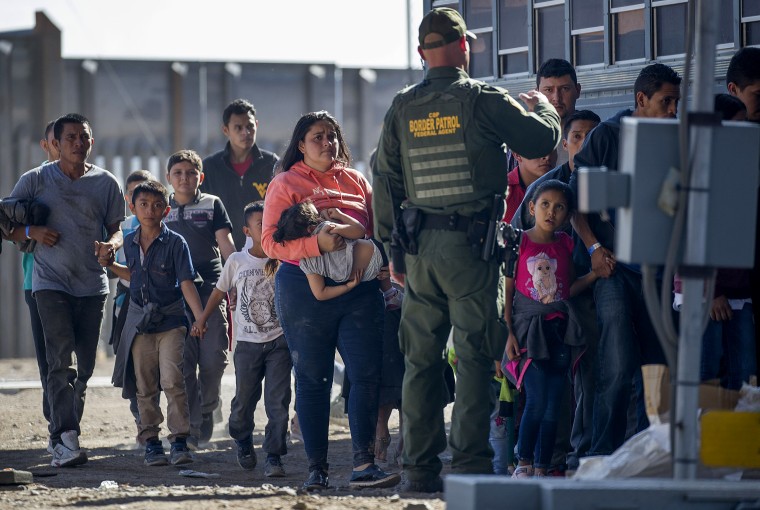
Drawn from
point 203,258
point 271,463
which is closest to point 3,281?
point 203,258

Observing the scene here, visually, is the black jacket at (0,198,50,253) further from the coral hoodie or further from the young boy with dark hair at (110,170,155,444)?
the coral hoodie

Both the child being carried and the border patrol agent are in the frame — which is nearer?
the border patrol agent

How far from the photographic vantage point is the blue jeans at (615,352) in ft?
25.0

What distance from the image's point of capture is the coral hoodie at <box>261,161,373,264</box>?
793 centimetres

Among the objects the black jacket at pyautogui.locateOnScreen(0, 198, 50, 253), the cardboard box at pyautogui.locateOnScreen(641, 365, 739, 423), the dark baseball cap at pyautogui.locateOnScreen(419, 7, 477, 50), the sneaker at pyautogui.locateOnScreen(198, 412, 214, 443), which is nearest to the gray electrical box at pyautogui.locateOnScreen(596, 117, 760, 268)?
the cardboard box at pyautogui.locateOnScreen(641, 365, 739, 423)

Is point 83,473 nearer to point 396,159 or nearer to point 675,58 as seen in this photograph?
point 396,159

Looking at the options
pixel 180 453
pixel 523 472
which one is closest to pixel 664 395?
pixel 523 472

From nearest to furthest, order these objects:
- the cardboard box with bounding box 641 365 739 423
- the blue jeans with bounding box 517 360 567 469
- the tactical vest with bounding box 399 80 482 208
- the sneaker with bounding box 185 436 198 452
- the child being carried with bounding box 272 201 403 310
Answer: the cardboard box with bounding box 641 365 739 423, the tactical vest with bounding box 399 80 482 208, the blue jeans with bounding box 517 360 567 469, the child being carried with bounding box 272 201 403 310, the sneaker with bounding box 185 436 198 452

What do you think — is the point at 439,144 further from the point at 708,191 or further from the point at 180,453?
the point at 180,453

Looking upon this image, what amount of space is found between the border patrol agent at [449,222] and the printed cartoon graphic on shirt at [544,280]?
711 mm

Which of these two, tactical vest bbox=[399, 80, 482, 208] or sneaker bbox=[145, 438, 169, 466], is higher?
tactical vest bbox=[399, 80, 482, 208]

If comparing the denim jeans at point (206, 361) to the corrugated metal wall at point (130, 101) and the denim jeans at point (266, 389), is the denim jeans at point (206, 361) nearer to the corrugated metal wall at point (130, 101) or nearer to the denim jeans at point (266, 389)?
the denim jeans at point (266, 389)

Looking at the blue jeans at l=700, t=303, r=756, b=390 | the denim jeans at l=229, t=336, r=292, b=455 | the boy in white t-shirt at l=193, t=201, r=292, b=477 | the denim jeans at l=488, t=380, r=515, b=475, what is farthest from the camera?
the boy in white t-shirt at l=193, t=201, r=292, b=477

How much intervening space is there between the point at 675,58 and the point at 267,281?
4.71 meters
